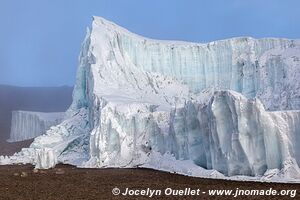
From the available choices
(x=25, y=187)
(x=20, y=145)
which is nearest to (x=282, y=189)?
(x=25, y=187)

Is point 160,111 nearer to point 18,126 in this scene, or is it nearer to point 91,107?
point 91,107

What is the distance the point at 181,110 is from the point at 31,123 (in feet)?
101

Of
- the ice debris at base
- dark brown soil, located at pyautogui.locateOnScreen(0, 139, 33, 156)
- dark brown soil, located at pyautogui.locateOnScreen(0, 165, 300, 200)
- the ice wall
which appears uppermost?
the ice wall

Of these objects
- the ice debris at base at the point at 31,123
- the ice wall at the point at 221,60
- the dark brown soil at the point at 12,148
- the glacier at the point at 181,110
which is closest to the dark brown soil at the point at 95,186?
the glacier at the point at 181,110

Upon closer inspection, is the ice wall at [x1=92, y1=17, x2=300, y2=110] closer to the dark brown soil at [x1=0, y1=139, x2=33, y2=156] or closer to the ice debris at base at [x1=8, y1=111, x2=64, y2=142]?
the ice debris at base at [x1=8, y1=111, x2=64, y2=142]

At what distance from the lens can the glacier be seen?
68.1 feet

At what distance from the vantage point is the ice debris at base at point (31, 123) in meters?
50.8

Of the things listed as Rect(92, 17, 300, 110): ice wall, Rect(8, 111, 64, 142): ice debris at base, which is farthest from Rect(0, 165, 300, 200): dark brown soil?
Rect(8, 111, 64, 142): ice debris at base

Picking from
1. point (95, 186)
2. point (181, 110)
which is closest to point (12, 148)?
point (181, 110)

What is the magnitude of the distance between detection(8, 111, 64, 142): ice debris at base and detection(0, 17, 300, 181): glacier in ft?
36.9

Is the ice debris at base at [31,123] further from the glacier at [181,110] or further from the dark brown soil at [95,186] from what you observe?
the dark brown soil at [95,186]

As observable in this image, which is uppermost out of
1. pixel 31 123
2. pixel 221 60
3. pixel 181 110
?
pixel 221 60

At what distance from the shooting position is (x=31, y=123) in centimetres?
5303

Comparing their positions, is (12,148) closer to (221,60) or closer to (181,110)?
(221,60)
